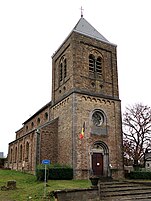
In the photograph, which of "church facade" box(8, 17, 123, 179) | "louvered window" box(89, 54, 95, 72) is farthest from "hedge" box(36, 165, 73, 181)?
"louvered window" box(89, 54, 95, 72)

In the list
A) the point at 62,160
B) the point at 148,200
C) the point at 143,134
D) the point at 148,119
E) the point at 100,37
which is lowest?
the point at 148,200

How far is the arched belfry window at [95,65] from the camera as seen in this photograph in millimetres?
27219

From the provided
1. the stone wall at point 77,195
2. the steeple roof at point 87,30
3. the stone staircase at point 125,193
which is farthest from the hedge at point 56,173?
the steeple roof at point 87,30

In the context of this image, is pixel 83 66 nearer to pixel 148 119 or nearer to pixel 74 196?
pixel 148 119

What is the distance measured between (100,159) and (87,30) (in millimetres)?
15613

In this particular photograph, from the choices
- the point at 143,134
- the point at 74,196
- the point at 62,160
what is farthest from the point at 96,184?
the point at 143,134

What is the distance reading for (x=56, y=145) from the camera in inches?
1014

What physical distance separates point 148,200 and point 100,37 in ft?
69.0

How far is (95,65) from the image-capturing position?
2752 cm

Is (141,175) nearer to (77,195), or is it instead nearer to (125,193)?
(125,193)

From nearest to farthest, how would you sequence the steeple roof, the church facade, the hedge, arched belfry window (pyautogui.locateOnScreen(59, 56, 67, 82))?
the hedge, the church facade, arched belfry window (pyautogui.locateOnScreen(59, 56, 67, 82)), the steeple roof

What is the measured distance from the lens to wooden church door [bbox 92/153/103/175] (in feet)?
77.6

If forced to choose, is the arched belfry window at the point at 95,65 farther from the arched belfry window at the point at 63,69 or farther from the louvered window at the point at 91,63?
the arched belfry window at the point at 63,69

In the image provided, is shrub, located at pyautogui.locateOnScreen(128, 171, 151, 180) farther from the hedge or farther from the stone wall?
the stone wall
